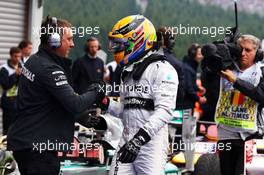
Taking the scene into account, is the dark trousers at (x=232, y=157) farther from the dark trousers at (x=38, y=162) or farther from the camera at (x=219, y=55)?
the dark trousers at (x=38, y=162)

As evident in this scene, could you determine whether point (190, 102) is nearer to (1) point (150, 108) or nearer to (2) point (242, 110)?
(2) point (242, 110)

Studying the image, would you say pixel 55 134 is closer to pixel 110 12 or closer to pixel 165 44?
pixel 165 44

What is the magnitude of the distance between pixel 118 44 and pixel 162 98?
2.07 feet

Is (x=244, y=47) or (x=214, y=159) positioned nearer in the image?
(x=244, y=47)

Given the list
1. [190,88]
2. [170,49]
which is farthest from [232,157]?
[190,88]

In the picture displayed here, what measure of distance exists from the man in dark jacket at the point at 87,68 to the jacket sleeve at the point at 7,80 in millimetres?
1463

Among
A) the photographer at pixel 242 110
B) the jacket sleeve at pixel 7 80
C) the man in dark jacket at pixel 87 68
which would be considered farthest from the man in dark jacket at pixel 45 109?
the man in dark jacket at pixel 87 68

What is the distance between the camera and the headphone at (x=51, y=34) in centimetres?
573

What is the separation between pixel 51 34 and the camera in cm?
570

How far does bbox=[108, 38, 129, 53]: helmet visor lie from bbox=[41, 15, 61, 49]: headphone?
45 cm

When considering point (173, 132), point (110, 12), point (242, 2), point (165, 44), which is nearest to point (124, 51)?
point (165, 44)

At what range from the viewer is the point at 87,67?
12.0m

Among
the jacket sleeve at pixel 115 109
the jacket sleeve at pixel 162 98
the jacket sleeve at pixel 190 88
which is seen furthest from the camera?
the jacket sleeve at pixel 190 88

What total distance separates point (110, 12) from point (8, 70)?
4.84 metres
